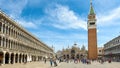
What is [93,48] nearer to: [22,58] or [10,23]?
[22,58]

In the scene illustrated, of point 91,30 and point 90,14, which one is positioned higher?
point 90,14

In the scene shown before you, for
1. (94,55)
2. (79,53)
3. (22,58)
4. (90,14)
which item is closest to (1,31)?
(22,58)

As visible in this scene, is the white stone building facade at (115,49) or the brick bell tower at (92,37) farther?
the brick bell tower at (92,37)

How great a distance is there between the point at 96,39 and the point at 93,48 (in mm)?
5758

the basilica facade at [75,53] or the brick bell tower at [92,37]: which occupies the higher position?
the brick bell tower at [92,37]

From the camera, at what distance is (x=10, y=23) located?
46.7 m

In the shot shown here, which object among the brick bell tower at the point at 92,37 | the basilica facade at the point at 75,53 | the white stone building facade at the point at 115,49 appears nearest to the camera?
the white stone building facade at the point at 115,49

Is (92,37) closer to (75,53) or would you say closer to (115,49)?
(115,49)

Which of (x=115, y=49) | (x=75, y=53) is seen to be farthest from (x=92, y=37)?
(x=75, y=53)

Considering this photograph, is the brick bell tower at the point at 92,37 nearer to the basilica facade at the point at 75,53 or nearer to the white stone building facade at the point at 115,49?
the white stone building facade at the point at 115,49

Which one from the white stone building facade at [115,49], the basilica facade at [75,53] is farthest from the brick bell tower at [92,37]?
the basilica facade at [75,53]

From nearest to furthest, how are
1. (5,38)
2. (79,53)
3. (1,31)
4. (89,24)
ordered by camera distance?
(1,31), (5,38), (89,24), (79,53)

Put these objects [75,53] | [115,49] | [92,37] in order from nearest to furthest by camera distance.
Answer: [115,49] < [92,37] < [75,53]

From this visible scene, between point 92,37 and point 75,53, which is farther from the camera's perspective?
point 75,53
